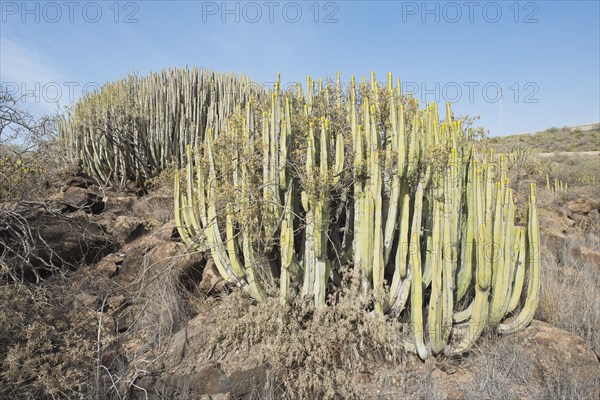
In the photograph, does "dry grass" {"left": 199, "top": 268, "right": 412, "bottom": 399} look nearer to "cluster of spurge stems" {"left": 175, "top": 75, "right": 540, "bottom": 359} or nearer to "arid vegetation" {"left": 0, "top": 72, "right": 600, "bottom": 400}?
"arid vegetation" {"left": 0, "top": 72, "right": 600, "bottom": 400}

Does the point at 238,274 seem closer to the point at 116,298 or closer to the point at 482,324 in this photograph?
the point at 116,298

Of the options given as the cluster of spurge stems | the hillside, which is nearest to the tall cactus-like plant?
the cluster of spurge stems

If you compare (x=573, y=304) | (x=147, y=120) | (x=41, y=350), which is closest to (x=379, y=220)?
(x=573, y=304)

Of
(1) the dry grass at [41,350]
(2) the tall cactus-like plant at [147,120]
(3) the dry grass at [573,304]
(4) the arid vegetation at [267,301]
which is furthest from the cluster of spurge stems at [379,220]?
(2) the tall cactus-like plant at [147,120]

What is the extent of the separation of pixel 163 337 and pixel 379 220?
240 cm

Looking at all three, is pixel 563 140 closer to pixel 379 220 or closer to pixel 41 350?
pixel 379 220

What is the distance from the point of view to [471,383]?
3434mm

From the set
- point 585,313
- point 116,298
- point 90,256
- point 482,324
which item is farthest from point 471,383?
point 90,256

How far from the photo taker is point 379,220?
12.3 ft

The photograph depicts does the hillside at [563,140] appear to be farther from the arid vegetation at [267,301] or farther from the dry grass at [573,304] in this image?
the arid vegetation at [267,301]

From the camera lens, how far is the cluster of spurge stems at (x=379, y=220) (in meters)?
3.71

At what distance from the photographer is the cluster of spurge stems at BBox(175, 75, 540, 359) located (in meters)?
3.71

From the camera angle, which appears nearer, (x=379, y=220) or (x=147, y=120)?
(x=379, y=220)

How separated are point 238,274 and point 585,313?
340 centimetres
